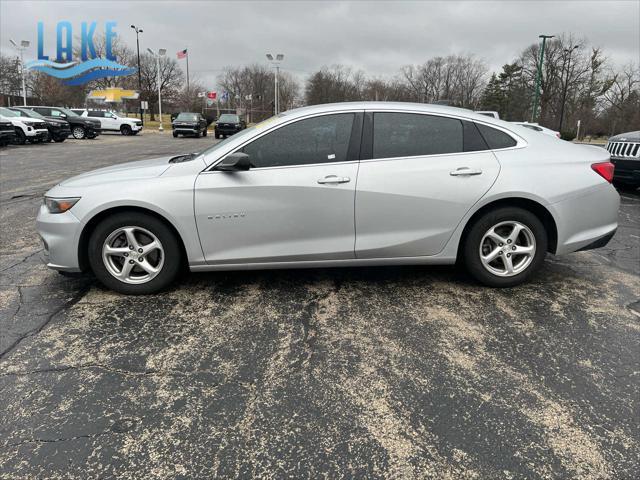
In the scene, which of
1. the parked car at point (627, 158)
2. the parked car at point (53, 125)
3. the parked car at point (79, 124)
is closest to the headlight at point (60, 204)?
the parked car at point (627, 158)

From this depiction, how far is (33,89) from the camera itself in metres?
62.9

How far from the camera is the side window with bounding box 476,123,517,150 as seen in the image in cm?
401

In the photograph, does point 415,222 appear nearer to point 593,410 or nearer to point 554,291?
point 554,291

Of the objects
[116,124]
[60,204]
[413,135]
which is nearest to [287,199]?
[413,135]

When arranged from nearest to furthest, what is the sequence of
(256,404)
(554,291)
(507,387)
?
(256,404), (507,387), (554,291)

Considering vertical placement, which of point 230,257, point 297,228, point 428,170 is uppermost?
point 428,170

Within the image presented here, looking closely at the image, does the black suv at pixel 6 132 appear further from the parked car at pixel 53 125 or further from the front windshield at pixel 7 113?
the parked car at pixel 53 125

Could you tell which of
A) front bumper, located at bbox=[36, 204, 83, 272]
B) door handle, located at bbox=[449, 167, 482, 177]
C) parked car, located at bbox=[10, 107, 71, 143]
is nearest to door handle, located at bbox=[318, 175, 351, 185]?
door handle, located at bbox=[449, 167, 482, 177]

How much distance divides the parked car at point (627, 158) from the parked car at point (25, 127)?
76.4 feet

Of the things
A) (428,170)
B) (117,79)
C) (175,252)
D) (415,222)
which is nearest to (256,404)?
(175,252)

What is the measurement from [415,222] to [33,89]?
73.2 meters

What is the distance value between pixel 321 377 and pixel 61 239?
2.42 m

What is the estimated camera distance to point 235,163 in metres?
3.64

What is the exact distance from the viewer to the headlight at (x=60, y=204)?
3770 mm
